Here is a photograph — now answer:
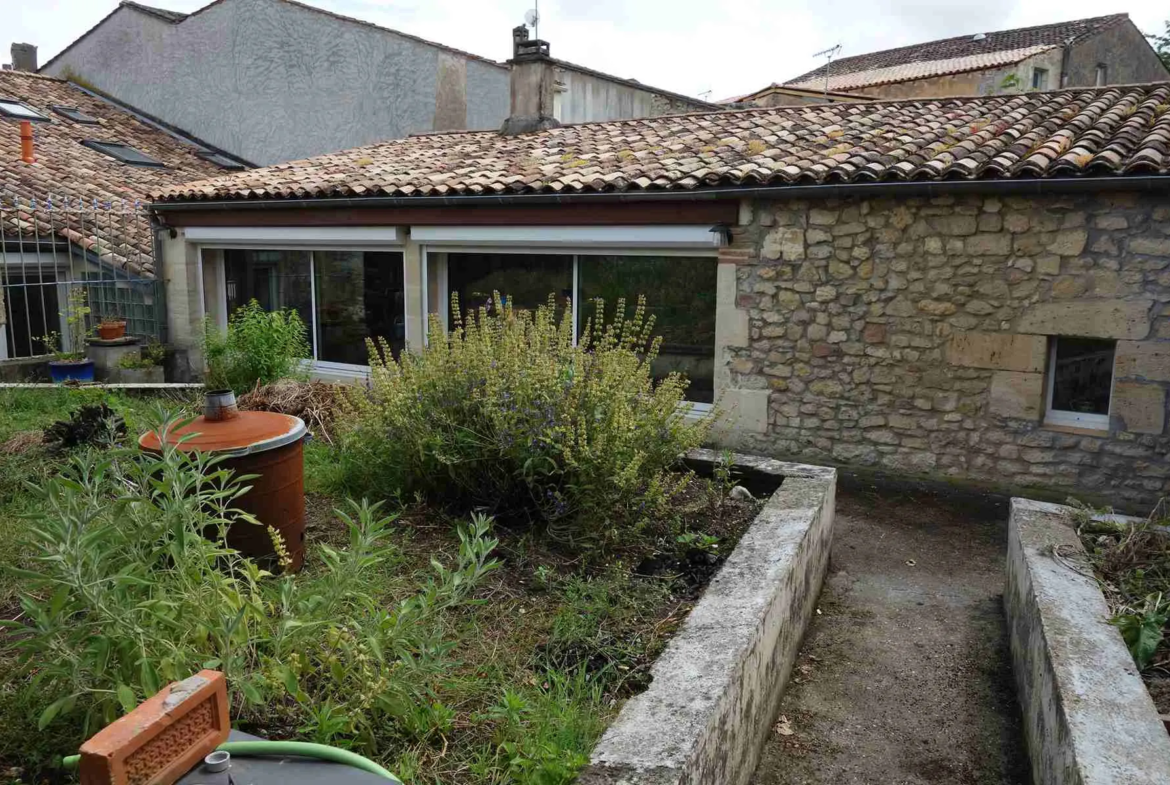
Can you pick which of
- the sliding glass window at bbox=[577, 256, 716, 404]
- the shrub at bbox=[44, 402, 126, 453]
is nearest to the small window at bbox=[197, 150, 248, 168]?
the sliding glass window at bbox=[577, 256, 716, 404]

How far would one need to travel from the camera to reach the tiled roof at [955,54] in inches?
834

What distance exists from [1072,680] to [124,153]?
692 inches

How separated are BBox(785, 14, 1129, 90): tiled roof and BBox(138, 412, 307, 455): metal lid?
20105 mm

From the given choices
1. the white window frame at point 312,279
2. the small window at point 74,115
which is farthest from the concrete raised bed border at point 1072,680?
the small window at point 74,115

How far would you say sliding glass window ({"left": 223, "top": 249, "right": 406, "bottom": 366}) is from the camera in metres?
10.5

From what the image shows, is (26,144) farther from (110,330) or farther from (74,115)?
(110,330)

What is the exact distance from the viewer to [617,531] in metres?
4.39

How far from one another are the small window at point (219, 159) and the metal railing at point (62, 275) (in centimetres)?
495

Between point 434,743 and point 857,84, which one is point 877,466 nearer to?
point 434,743

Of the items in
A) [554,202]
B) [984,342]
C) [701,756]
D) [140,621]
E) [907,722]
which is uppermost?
[554,202]

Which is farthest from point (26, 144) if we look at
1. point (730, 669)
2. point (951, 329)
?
point (730, 669)

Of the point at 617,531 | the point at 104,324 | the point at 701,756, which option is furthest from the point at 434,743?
the point at 104,324

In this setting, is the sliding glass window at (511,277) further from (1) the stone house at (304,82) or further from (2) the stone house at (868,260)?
(1) the stone house at (304,82)

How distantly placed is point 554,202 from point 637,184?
933mm
